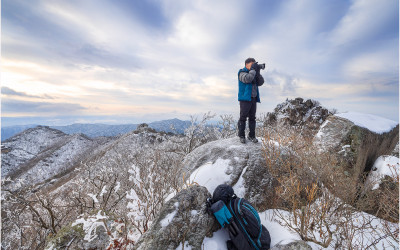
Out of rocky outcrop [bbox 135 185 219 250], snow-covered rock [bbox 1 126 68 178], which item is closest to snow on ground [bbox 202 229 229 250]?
rocky outcrop [bbox 135 185 219 250]

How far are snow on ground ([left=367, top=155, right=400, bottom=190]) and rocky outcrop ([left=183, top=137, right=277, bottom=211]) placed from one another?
4.15 metres

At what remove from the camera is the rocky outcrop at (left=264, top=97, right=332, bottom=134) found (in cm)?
1631

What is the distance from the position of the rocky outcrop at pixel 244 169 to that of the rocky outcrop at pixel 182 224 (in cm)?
147

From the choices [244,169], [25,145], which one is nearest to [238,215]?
[244,169]

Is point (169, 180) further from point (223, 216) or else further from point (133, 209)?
point (223, 216)

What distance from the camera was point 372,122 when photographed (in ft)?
27.8

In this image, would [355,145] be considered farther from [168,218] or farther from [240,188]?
[168,218]

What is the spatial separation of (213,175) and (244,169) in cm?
Answer: 105

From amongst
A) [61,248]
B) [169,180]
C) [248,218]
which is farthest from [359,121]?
[61,248]

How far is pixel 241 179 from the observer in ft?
17.7

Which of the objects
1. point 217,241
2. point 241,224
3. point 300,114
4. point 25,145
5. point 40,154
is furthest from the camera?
point 25,145

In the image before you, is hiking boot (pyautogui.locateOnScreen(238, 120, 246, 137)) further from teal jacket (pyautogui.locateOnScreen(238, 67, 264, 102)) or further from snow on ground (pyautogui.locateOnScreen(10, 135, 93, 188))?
snow on ground (pyautogui.locateOnScreen(10, 135, 93, 188))

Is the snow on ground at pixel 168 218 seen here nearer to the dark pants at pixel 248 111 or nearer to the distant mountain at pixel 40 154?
the dark pants at pixel 248 111

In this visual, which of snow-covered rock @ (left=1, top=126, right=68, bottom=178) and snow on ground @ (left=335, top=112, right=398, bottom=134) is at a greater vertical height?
snow on ground @ (left=335, top=112, right=398, bottom=134)
